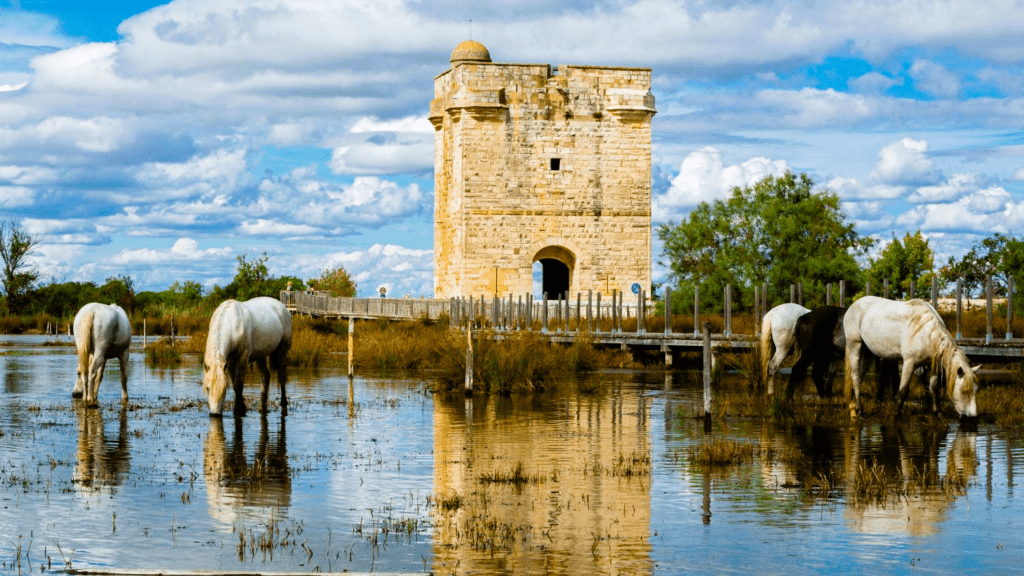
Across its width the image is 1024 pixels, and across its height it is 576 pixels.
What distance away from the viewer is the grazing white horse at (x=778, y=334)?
2108cm

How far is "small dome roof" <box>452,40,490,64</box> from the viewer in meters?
49.4

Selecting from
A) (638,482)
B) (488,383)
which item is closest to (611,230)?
(488,383)

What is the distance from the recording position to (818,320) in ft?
65.0

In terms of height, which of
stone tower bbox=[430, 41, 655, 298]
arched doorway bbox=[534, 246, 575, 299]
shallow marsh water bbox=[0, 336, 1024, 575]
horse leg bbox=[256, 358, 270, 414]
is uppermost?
stone tower bbox=[430, 41, 655, 298]

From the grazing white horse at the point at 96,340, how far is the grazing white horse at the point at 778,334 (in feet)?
31.8

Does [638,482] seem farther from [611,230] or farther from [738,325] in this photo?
[611,230]

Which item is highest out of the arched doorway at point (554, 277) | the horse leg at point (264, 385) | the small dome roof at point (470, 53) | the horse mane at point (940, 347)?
the small dome roof at point (470, 53)

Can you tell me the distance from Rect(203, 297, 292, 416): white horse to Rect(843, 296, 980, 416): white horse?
26.1 feet

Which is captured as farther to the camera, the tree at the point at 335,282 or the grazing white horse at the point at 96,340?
the tree at the point at 335,282

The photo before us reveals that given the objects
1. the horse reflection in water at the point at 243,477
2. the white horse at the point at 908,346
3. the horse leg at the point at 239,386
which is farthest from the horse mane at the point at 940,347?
the horse leg at the point at 239,386

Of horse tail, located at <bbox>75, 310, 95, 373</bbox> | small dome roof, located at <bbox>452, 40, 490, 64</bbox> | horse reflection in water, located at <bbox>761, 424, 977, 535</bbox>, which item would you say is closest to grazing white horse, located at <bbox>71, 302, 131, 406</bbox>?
horse tail, located at <bbox>75, 310, 95, 373</bbox>

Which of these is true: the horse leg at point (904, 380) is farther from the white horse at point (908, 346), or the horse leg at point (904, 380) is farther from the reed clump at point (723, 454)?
the reed clump at point (723, 454)

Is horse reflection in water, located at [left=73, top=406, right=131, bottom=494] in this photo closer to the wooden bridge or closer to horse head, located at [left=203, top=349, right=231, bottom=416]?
horse head, located at [left=203, top=349, right=231, bottom=416]

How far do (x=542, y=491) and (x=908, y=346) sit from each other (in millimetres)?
7195
